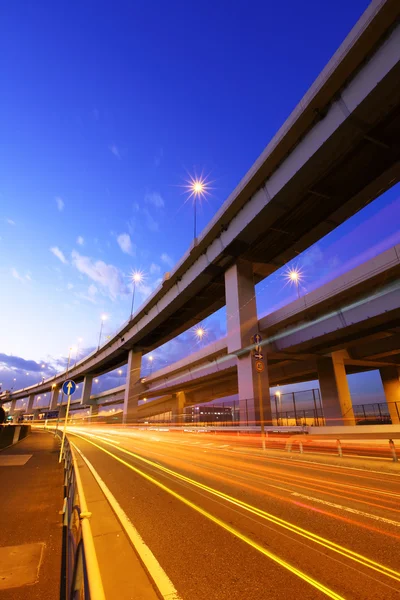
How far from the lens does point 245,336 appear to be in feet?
82.8

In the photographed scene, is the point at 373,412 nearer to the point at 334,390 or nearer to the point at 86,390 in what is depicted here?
the point at 334,390

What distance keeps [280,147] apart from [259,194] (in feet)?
11.3

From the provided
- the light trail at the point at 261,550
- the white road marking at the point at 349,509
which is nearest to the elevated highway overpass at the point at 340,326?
the white road marking at the point at 349,509

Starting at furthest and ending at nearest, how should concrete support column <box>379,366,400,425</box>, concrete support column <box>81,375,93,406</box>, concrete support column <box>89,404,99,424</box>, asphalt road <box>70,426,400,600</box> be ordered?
concrete support column <box>89,404,99,424</box> → concrete support column <box>81,375,93,406</box> → concrete support column <box>379,366,400,425</box> → asphalt road <box>70,426,400,600</box>

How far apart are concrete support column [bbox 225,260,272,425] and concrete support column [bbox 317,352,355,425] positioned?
10498mm

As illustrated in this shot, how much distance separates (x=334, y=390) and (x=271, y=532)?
29.9 metres

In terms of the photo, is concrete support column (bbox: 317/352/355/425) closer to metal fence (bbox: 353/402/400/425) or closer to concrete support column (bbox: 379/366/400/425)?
metal fence (bbox: 353/402/400/425)

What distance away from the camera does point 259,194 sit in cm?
2147

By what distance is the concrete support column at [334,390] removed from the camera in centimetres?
3058

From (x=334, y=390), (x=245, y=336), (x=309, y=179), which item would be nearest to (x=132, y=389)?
(x=334, y=390)

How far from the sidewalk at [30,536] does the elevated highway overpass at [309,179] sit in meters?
17.1

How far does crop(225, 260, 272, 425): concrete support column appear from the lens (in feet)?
79.0

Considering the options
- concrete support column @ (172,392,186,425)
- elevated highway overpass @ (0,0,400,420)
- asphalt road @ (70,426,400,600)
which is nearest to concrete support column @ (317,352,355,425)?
elevated highway overpass @ (0,0,400,420)

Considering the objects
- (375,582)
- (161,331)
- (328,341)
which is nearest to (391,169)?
(328,341)
